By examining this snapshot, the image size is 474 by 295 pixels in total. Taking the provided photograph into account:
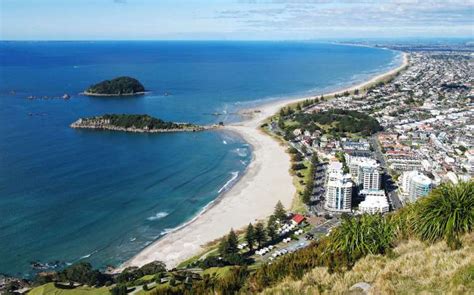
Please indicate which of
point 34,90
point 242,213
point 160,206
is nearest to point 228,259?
point 242,213

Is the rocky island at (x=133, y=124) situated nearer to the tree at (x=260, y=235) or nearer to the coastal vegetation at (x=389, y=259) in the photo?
the tree at (x=260, y=235)

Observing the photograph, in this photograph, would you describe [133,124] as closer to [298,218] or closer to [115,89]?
[115,89]

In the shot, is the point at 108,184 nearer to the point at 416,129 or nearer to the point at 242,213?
the point at 242,213

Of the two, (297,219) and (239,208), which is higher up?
(297,219)

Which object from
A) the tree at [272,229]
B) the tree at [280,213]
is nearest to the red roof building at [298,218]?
the tree at [280,213]

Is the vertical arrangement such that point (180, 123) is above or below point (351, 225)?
below

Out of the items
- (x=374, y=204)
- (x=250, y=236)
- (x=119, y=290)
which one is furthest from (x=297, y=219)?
(x=119, y=290)

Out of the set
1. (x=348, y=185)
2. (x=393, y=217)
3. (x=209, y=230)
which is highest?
(x=393, y=217)
